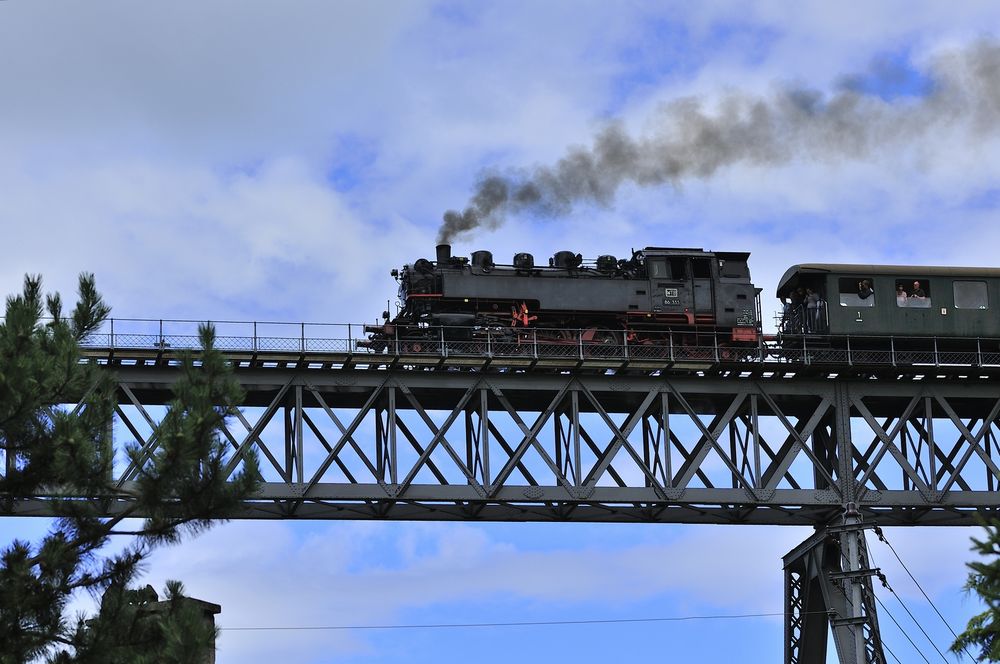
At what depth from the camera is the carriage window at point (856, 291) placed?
46.4 metres

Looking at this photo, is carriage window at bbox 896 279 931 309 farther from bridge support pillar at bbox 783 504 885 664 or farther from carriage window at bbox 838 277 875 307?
bridge support pillar at bbox 783 504 885 664

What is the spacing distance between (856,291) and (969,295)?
3.19 metres

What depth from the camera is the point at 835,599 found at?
4431 cm

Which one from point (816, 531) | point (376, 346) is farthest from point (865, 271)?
point (376, 346)

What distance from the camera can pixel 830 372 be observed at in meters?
44.9

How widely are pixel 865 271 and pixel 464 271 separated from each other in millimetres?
10722

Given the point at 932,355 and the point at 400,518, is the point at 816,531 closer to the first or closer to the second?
the point at 932,355

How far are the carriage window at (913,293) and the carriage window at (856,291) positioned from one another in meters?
0.76

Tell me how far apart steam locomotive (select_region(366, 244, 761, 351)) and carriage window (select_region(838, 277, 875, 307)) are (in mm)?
2453

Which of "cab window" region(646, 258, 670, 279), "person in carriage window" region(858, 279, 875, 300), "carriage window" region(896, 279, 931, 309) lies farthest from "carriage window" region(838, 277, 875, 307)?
"cab window" region(646, 258, 670, 279)

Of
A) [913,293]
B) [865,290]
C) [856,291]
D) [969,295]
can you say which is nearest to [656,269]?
[856,291]

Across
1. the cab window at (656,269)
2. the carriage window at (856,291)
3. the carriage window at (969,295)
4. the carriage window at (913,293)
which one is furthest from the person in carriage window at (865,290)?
the cab window at (656,269)

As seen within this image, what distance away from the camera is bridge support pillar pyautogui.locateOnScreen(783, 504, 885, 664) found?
143ft

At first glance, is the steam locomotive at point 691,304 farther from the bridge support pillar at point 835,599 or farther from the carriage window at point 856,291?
the bridge support pillar at point 835,599
